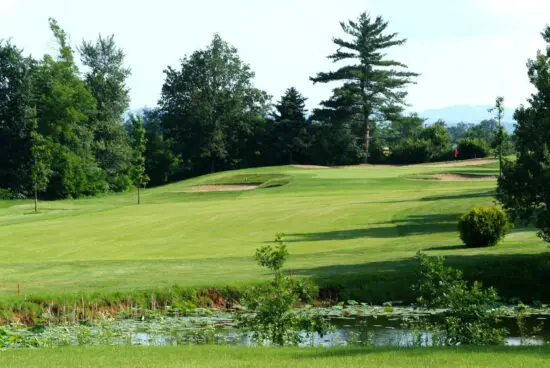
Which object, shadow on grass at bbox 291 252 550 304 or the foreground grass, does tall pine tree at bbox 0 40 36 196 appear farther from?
the foreground grass

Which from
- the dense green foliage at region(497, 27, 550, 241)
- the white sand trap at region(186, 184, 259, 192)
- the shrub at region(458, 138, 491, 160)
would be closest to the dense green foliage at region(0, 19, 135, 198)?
the white sand trap at region(186, 184, 259, 192)

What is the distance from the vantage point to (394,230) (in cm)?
3825

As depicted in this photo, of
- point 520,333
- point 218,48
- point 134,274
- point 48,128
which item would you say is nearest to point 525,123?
point 520,333

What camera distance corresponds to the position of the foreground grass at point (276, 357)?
1322cm

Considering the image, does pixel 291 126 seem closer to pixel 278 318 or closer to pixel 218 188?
pixel 218 188

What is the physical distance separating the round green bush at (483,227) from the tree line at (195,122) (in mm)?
52778

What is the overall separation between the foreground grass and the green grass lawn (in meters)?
8.57

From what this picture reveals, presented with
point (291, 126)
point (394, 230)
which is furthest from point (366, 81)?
point (394, 230)

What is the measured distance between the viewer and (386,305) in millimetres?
23844

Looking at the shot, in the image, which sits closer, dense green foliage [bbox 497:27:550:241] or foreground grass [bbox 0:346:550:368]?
foreground grass [bbox 0:346:550:368]

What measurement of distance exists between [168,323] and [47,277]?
6.63 meters

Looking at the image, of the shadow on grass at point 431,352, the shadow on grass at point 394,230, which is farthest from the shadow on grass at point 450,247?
the shadow on grass at point 431,352

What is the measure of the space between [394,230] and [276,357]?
24682mm

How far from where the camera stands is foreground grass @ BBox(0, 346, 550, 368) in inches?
520
